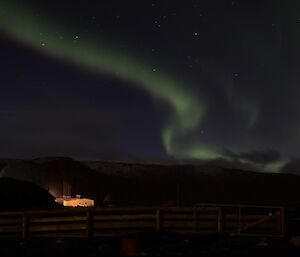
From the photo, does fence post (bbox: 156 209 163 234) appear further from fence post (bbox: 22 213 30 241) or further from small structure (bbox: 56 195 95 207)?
small structure (bbox: 56 195 95 207)

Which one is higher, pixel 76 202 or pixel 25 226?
pixel 76 202

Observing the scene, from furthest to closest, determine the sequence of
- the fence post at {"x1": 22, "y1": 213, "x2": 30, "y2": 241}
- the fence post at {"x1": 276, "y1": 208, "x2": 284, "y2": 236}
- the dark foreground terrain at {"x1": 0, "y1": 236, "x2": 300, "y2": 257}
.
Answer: the fence post at {"x1": 22, "y1": 213, "x2": 30, "y2": 241}
the fence post at {"x1": 276, "y1": 208, "x2": 284, "y2": 236}
the dark foreground terrain at {"x1": 0, "y1": 236, "x2": 300, "y2": 257}

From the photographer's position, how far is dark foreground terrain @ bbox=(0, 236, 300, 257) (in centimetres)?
1554

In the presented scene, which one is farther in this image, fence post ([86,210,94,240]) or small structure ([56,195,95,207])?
small structure ([56,195,95,207])

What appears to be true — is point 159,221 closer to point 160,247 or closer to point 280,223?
point 160,247

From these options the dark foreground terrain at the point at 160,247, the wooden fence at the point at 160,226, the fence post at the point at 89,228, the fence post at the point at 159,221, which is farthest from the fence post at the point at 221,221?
the fence post at the point at 89,228

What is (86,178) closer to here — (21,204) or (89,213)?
(21,204)

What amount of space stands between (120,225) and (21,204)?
13783 millimetres

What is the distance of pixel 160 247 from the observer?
16.9m

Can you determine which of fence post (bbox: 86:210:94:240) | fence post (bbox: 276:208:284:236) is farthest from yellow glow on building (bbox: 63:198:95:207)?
fence post (bbox: 276:208:284:236)

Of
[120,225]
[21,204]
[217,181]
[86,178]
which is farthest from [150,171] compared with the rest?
[120,225]

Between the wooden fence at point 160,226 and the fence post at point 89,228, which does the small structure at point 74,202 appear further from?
the fence post at point 89,228

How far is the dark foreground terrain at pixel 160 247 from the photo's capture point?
15.5 m

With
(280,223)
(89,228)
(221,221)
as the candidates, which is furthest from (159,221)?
(280,223)
